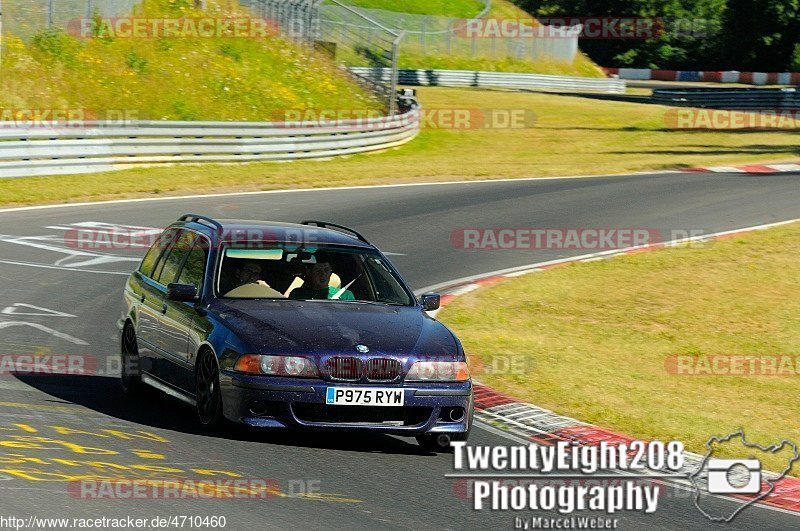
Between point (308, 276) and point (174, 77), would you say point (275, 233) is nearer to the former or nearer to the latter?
point (308, 276)

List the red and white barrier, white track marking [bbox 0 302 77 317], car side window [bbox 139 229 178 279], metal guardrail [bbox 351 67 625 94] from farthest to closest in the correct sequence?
the red and white barrier → metal guardrail [bbox 351 67 625 94] → white track marking [bbox 0 302 77 317] → car side window [bbox 139 229 178 279]

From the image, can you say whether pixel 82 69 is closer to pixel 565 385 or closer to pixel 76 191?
pixel 76 191

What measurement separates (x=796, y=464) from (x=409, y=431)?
297cm

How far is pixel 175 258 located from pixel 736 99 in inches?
2127

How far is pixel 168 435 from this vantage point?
28.4ft

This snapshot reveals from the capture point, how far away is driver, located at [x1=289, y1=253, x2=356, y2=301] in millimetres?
9570

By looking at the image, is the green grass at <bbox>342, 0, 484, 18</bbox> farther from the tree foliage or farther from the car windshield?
the car windshield

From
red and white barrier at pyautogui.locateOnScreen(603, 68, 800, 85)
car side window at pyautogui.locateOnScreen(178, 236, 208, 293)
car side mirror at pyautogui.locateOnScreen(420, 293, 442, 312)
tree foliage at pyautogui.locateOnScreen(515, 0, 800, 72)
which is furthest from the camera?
tree foliage at pyautogui.locateOnScreen(515, 0, 800, 72)

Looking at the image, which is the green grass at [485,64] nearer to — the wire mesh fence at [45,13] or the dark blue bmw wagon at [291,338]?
the wire mesh fence at [45,13]

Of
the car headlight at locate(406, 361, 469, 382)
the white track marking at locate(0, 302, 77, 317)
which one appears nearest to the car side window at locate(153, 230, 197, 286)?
the car headlight at locate(406, 361, 469, 382)

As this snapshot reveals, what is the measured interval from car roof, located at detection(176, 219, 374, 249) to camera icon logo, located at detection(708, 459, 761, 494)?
3.12 meters

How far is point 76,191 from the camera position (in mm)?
25359

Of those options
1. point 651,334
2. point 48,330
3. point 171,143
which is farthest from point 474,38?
point 48,330

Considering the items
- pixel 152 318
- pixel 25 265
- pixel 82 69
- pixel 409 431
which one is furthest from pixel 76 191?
pixel 409 431
